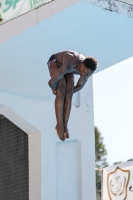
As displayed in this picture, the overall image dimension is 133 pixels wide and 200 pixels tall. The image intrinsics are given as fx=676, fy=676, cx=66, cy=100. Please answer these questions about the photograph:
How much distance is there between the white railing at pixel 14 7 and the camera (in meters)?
10.5

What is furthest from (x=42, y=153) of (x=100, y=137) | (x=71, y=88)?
(x=100, y=137)

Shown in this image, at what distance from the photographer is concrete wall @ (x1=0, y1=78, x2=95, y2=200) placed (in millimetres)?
13297

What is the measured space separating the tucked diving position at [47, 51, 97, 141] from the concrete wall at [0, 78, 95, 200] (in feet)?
18.5

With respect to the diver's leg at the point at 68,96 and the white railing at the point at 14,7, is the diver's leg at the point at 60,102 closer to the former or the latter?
the diver's leg at the point at 68,96

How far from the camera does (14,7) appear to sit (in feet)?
35.4

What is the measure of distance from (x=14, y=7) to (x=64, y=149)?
12.9ft

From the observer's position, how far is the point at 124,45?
11.2 meters
